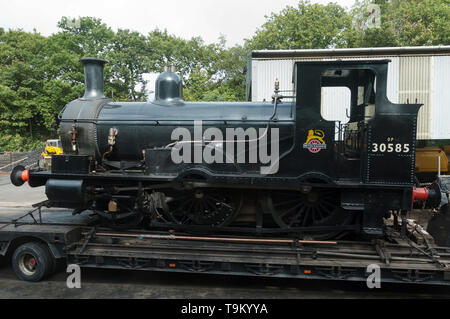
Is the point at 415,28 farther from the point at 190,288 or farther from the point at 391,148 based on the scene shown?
the point at 190,288

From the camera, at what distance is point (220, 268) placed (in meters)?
4.78

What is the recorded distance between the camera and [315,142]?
4.67 metres

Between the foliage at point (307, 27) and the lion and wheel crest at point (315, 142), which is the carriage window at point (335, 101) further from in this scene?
the foliage at point (307, 27)

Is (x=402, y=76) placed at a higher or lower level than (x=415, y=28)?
lower

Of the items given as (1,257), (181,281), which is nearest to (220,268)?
(181,281)

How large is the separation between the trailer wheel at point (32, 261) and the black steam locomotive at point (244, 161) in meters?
0.83

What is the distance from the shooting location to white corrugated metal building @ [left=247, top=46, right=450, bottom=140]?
11.5 m

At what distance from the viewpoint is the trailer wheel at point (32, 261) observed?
5199 mm

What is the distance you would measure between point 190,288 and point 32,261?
2749mm

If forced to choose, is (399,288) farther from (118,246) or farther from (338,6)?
(338,6)

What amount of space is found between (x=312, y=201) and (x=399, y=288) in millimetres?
1982

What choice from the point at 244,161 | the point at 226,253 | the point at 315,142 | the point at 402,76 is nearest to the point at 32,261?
the point at 226,253

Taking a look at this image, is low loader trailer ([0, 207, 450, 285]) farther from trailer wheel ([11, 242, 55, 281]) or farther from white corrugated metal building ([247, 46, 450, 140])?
white corrugated metal building ([247, 46, 450, 140])

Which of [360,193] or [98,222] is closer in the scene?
[360,193]
